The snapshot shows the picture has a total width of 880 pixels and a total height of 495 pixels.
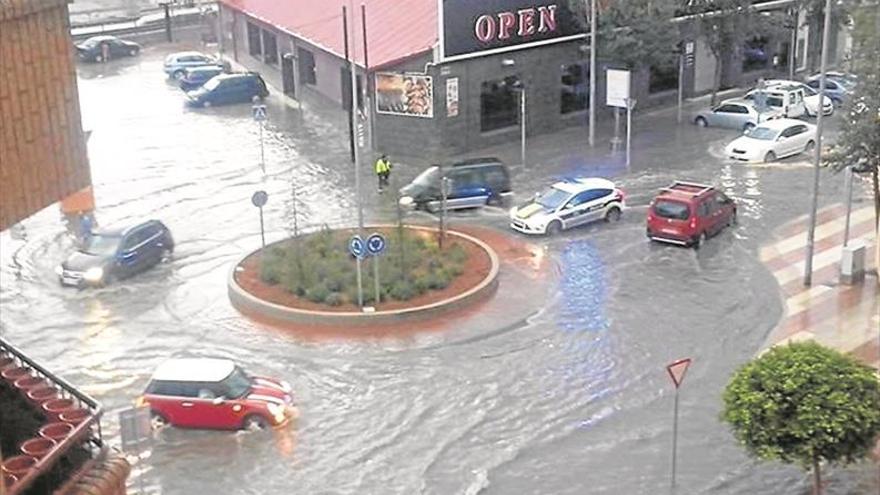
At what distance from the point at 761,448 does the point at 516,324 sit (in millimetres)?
10123

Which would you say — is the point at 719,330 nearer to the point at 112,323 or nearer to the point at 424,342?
the point at 424,342

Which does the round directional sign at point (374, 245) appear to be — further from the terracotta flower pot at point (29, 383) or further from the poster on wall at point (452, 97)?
the poster on wall at point (452, 97)

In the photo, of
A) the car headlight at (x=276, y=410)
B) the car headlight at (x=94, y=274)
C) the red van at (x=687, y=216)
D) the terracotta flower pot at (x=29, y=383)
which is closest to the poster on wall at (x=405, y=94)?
the red van at (x=687, y=216)

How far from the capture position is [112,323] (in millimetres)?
29141

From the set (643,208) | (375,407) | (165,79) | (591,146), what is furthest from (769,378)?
(165,79)

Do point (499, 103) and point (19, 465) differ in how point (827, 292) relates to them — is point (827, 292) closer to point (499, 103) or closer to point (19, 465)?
point (499, 103)

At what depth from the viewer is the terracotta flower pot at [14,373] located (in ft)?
54.0

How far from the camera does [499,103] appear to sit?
1777 inches

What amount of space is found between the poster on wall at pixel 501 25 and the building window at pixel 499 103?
1288 millimetres

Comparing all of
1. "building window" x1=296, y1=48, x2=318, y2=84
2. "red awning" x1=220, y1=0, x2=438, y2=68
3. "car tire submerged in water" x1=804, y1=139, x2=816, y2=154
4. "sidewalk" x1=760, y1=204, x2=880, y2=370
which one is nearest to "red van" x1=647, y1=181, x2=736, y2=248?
"sidewalk" x1=760, y1=204, x2=880, y2=370

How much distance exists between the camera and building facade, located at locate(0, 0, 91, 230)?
46.4 feet

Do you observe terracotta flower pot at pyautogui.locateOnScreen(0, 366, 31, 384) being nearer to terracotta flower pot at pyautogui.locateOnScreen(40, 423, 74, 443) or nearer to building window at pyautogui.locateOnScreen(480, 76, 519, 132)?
terracotta flower pot at pyautogui.locateOnScreen(40, 423, 74, 443)

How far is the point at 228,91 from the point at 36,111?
38896 mm

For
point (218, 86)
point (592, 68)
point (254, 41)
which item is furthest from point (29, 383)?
point (254, 41)
